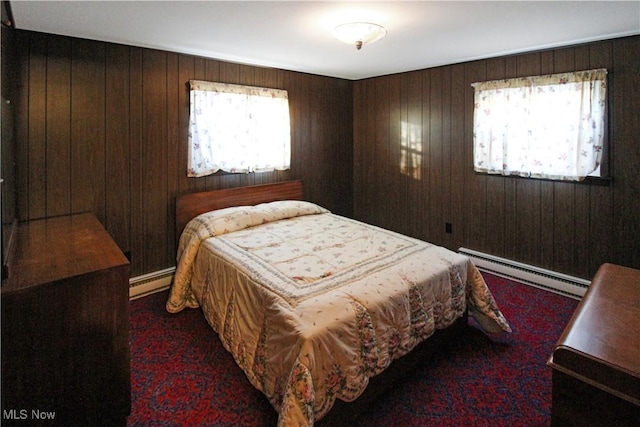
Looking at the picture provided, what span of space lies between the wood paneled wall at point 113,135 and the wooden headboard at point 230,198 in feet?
0.29

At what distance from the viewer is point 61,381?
1.48m

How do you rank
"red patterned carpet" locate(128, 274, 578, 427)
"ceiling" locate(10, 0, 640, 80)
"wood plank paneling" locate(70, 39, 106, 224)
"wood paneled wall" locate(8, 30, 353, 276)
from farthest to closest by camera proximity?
1. "wood plank paneling" locate(70, 39, 106, 224)
2. "wood paneled wall" locate(8, 30, 353, 276)
3. "ceiling" locate(10, 0, 640, 80)
4. "red patterned carpet" locate(128, 274, 578, 427)

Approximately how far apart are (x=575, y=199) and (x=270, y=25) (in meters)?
2.91

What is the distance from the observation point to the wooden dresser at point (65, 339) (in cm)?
137

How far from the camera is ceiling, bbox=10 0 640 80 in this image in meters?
2.11

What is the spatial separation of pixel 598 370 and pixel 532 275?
8.63ft

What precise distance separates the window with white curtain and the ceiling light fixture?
1448 millimetres

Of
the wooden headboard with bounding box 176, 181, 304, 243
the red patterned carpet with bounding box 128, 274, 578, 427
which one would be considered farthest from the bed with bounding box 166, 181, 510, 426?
the red patterned carpet with bounding box 128, 274, 578, 427

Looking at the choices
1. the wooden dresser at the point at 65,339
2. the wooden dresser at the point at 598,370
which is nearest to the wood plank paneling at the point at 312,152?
the wooden dresser at the point at 65,339

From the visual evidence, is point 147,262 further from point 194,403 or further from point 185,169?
point 194,403

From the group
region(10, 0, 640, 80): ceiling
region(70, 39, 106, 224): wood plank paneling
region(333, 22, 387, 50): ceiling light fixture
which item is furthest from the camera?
region(70, 39, 106, 224): wood plank paneling

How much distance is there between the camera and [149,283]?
3.15 m

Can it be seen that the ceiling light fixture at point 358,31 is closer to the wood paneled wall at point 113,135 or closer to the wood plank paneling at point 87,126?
the wood paneled wall at point 113,135

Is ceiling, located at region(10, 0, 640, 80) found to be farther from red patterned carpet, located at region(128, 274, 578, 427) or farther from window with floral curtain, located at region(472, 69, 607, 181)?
red patterned carpet, located at region(128, 274, 578, 427)
